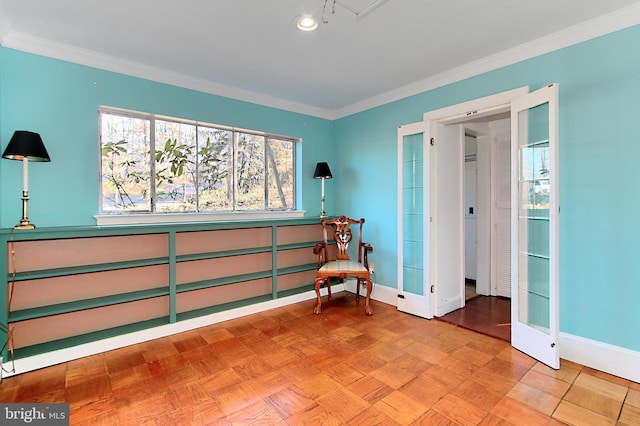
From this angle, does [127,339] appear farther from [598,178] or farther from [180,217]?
[598,178]

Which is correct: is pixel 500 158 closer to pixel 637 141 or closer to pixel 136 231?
pixel 637 141

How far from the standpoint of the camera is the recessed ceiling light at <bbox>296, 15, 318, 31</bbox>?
2.26 metres

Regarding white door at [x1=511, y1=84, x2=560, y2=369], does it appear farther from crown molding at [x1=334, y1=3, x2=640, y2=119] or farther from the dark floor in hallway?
crown molding at [x1=334, y1=3, x2=640, y2=119]

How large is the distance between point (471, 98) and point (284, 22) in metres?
1.98

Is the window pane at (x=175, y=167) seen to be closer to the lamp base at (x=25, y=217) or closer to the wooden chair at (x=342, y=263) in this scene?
the lamp base at (x=25, y=217)

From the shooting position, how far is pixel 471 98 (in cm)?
310

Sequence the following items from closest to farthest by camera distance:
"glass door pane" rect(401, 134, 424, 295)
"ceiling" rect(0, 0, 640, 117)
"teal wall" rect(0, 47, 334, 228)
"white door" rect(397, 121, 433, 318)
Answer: "ceiling" rect(0, 0, 640, 117), "teal wall" rect(0, 47, 334, 228), "white door" rect(397, 121, 433, 318), "glass door pane" rect(401, 134, 424, 295)

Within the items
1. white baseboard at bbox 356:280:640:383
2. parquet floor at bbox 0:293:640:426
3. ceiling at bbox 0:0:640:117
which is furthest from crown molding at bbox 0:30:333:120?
white baseboard at bbox 356:280:640:383

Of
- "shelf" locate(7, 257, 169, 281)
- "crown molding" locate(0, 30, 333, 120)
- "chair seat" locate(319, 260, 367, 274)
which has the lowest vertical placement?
"chair seat" locate(319, 260, 367, 274)

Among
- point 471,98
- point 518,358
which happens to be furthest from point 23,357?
point 471,98

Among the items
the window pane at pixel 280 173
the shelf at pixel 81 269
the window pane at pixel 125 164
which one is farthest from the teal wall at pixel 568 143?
the window pane at pixel 280 173

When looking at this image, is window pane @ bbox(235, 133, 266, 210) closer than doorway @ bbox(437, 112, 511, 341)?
Yes

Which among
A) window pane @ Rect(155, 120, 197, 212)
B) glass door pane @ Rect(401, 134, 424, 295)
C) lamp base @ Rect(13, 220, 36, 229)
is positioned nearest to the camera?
lamp base @ Rect(13, 220, 36, 229)

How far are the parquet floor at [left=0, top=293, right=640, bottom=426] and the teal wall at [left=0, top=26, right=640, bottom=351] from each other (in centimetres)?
63
